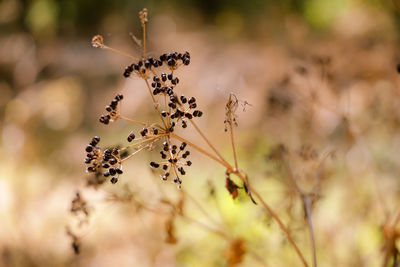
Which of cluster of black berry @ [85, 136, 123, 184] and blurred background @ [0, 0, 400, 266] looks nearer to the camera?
cluster of black berry @ [85, 136, 123, 184]

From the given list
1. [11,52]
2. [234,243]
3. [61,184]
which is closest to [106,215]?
[61,184]

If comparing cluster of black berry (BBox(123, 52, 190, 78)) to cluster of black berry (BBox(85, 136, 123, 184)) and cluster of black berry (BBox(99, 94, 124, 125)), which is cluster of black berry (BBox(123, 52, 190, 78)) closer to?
cluster of black berry (BBox(99, 94, 124, 125))

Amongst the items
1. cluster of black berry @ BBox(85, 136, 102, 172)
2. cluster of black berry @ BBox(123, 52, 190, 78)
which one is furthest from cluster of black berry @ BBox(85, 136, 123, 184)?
cluster of black berry @ BBox(123, 52, 190, 78)

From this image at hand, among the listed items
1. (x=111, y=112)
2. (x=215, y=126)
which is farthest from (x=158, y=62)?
(x=215, y=126)

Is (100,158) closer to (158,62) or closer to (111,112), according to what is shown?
(111,112)

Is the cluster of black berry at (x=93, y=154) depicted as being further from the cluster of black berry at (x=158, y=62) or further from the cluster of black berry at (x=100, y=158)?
the cluster of black berry at (x=158, y=62)

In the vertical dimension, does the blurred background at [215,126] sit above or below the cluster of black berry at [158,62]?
above

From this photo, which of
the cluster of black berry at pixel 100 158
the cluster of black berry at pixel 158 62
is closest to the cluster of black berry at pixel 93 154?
the cluster of black berry at pixel 100 158

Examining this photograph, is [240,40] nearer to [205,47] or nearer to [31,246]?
[205,47]
